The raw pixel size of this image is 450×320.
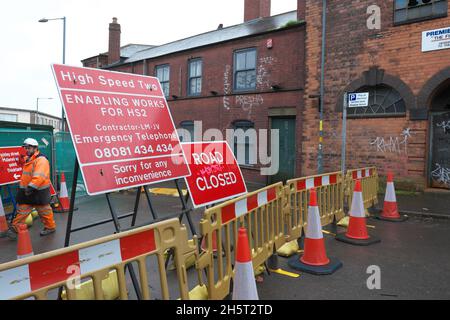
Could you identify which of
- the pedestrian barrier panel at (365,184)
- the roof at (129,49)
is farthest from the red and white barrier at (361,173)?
the roof at (129,49)

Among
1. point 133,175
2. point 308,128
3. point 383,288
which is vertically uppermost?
point 308,128

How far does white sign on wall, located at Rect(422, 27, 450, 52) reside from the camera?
9136 millimetres

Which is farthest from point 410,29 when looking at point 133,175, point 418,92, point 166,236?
point 166,236

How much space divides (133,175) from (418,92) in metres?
9.01

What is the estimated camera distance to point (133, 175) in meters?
3.80

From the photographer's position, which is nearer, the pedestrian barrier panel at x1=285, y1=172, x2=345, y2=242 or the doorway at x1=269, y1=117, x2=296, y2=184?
the pedestrian barrier panel at x1=285, y1=172, x2=345, y2=242

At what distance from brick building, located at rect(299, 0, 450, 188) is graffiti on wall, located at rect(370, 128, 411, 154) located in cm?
3

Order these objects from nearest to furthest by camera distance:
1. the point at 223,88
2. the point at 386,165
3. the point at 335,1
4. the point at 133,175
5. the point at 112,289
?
the point at 112,289
the point at 133,175
the point at 386,165
the point at 335,1
the point at 223,88

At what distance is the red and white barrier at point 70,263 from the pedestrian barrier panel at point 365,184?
5237 millimetres

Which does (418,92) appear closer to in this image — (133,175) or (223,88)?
(223,88)

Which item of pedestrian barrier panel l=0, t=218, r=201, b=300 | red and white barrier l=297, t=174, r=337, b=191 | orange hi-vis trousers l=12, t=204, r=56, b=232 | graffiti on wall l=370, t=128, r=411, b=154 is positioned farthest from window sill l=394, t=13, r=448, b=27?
orange hi-vis trousers l=12, t=204, r=56, b=232

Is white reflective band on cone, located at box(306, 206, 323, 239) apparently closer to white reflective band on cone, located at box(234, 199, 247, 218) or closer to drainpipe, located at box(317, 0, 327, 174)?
white reflective band on cone, located at box(234, 199, 247, 218)

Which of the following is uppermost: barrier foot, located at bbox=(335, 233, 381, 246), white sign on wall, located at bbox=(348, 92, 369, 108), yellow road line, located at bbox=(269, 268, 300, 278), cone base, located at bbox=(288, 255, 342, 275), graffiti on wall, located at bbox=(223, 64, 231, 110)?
graffiti on wall, located at bbox=(223, 64, 231, 110)

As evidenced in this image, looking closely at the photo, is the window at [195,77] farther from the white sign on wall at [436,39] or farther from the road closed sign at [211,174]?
the road closed sign at [211,174]
